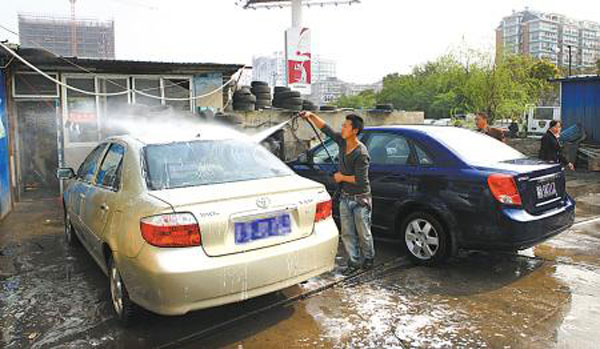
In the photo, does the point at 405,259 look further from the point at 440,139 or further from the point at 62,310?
the point at 62,310

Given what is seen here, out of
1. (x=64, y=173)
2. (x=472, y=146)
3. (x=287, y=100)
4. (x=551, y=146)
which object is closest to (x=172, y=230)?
(x=64, y=173)

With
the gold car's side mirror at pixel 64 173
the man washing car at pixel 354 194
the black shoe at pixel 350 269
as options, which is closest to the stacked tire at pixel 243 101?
the gold car's side mirror at pixel 64 173

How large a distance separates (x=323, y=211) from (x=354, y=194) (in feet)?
2.96

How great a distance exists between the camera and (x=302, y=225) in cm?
350

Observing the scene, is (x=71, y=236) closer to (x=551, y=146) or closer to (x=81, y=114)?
(x=81, y=114)

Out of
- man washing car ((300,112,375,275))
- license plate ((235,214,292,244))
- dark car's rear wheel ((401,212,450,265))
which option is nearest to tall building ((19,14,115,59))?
man washing car ((300,112,375,275))

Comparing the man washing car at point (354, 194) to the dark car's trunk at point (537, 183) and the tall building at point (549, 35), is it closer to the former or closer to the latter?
the dark car's trunk at point (537, 183)

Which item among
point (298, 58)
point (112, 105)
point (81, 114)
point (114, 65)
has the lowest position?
point (81, 114)

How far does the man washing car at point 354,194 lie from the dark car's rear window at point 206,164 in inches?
33.0

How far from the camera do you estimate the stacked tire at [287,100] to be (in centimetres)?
1324

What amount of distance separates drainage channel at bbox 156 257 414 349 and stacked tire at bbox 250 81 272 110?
9009 mm

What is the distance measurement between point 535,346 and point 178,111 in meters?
9.38

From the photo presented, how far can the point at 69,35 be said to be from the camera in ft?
39.4

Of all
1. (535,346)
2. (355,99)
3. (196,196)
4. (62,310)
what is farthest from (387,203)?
(355,99)
